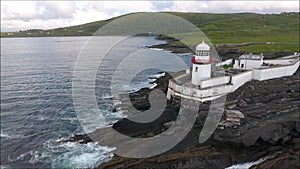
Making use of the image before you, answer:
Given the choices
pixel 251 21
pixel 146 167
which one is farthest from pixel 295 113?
pixel 251 21

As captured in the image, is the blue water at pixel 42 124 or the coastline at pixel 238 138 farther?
the blue water at pixel 42 124

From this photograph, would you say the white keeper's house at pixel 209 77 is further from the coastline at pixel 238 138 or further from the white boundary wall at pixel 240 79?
the coastline at pixel 238 138

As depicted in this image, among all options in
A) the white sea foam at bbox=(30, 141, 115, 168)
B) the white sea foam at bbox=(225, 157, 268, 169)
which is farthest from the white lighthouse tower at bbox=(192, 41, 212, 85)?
the white sea foam at bbox=(30, 141, 115, 168)

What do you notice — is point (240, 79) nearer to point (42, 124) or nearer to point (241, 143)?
point (241, 143)

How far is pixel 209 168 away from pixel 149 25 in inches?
6226

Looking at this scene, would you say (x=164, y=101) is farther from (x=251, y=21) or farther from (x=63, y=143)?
(x=251, y=21)

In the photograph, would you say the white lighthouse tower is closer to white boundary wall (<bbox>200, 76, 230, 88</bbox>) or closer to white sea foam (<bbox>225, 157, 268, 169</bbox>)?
white boundary wall (<bbox>200, 76, 230, 88</bbox>)

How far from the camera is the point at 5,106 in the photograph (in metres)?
37.8

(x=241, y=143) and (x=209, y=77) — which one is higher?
(x=209, y=77)

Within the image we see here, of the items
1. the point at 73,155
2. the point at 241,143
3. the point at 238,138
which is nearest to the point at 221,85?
the point at 238,138

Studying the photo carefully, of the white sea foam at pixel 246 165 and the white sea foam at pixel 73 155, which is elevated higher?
the white sea foam at pixel 246 165

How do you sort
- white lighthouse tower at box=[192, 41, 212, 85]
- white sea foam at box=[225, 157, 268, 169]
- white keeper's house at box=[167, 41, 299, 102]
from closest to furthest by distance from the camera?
white sea foam at box=[225, 157, 268, 169] → white keeper's house at box=[167, 41, 299, 102] → white lighthouse tower at box=[192, 41, 212, 85]

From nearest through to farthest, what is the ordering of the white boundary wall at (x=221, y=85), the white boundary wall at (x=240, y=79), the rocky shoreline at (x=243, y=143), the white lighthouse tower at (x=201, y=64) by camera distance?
the rocky shoreline at (x=243, y=143) → the white boundary wall at (x=221, y=85) → the white lighthouse tower at (x=201, y=64) → the white boundary wall at (x=240, y=79)

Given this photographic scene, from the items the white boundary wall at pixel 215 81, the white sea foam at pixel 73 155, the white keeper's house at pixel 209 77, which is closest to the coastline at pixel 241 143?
the white keeper's house at pixel 209 77
